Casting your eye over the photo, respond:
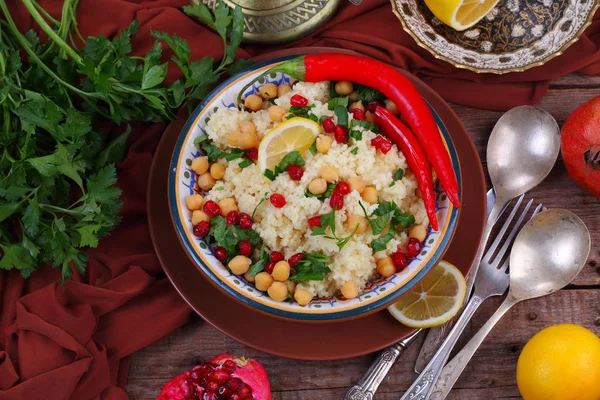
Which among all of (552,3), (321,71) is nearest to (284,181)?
(321,71)

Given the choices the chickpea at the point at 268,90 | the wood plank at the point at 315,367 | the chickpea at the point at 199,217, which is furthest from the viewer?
the wood plank at the point at 315,367

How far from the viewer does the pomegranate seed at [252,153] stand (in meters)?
2.73

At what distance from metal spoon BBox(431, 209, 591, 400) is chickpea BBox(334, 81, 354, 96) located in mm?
1093

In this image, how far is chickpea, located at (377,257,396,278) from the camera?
265 centimetres

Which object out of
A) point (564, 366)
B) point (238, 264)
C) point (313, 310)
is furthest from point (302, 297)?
point (564, 366)

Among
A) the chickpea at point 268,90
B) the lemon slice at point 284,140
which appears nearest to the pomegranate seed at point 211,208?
the lemon slice at point 284,140

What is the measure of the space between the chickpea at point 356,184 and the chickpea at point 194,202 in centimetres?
63

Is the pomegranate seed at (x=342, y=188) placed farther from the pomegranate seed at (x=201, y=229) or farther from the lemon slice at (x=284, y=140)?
the pomegranate seed at (x=201, y=229)

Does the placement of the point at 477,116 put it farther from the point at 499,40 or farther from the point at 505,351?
the point at 505,351

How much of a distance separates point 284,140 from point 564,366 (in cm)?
152

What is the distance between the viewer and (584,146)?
305cm

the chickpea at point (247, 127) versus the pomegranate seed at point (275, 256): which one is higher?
the chickpea at point (247, 127)

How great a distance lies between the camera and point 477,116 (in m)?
3.36

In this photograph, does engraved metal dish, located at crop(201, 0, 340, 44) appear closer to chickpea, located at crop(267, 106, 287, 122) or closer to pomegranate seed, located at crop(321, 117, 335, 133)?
chickpea, located at crop(267, 106, 287, 122)
